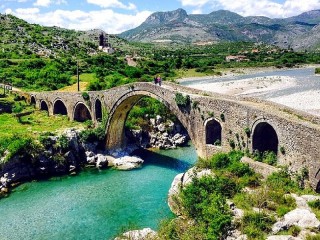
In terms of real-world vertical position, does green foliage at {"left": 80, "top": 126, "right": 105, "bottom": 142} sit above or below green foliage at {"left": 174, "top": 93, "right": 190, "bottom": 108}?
below

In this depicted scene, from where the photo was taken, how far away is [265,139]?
24.9 m

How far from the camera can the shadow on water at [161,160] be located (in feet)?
120

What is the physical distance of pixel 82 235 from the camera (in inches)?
947

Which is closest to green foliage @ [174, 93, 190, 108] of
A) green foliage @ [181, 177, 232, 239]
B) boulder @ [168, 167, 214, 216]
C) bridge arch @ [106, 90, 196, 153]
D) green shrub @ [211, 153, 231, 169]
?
boulder @ [168, 167, 214, 216]

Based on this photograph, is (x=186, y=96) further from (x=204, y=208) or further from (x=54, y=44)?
(x=54, y=44)

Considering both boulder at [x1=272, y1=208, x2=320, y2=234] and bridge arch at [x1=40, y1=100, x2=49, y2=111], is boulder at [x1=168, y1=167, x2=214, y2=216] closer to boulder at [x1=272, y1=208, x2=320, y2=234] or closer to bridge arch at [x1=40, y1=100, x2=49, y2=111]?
boulder at [x1=272, y1=208, x2=320, y2=234]

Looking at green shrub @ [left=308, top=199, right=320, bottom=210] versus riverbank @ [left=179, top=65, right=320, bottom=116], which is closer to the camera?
green shrub @ [left=308, top=199, right=320, bottom=210]

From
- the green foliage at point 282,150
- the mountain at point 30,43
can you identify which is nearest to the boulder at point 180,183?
the green foliage at point 282,150

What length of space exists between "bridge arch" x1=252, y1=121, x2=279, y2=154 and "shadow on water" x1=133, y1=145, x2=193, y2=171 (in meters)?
11.5

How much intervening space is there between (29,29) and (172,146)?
225 ft

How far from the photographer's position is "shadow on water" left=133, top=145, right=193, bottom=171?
120 ft

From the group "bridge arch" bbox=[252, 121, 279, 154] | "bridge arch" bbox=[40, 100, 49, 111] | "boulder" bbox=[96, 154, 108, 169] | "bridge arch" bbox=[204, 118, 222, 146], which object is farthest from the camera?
"bridge arch" bbox=[40, 100, 49, 111]

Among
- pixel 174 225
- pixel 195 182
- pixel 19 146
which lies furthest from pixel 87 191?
pixel 174 225

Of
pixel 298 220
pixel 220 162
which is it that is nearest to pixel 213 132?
pixel 220 162
